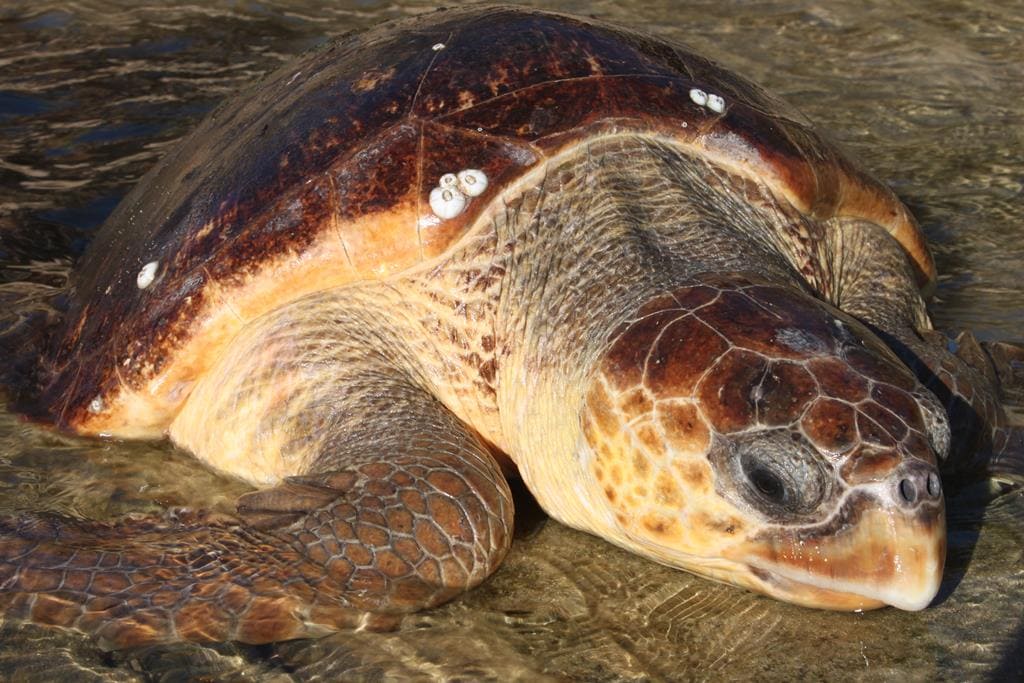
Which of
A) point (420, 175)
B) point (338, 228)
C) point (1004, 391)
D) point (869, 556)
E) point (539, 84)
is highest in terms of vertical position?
point (539, 84)

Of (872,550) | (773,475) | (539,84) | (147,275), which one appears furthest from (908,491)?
(147,275)

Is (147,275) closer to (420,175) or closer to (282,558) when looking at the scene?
(420,175)

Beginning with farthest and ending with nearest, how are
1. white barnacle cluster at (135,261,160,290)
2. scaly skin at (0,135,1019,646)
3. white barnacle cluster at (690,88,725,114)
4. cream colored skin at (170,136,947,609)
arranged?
white barnacle cluster at (690,88,725,114) < white barnacle cluster at (135,261,160,290) < cream colored skin at (170,136,947,609) < scaly skin at (0,135,1019,646)

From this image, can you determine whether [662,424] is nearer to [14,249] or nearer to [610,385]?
[610,385]

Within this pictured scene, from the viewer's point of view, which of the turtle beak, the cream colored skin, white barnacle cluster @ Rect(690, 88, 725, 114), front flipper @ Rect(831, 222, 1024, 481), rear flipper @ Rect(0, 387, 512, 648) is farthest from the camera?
white barnacle cluster @ Rect(690, 88, 725, 114)

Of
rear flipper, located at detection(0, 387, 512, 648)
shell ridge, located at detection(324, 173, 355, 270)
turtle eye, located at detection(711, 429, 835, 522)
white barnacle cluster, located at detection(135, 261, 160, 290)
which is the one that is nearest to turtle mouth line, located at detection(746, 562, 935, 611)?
turtle eye, located at detection(711, 429, 835, 522)

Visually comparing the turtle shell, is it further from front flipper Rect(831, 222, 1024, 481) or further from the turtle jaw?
the turtle jaw

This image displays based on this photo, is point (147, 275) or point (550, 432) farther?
point (147, 275)
